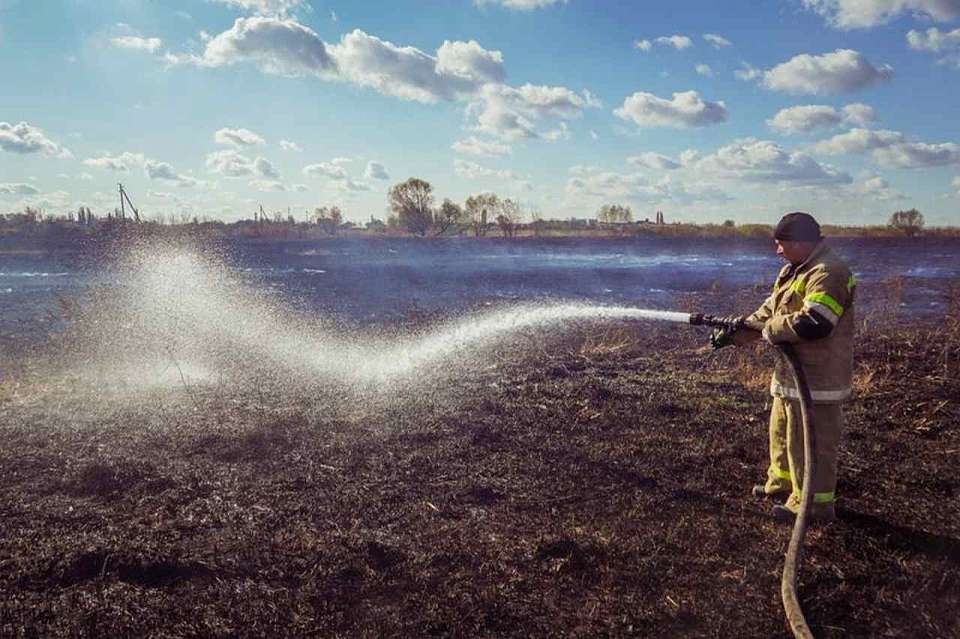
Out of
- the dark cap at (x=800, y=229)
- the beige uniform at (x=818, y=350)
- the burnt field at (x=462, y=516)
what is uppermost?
the dark cap at (x=800, y=229)

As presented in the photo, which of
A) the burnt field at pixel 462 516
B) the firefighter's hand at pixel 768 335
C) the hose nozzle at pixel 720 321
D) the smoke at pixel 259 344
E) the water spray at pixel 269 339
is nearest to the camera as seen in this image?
the burnt field at pixel 462 516

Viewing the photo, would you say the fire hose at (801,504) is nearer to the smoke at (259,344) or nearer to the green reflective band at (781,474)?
the green reflective band at (781,474)

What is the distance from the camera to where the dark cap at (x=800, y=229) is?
4.23 m

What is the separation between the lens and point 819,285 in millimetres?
4023

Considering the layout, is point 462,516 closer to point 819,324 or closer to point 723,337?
point 723,337

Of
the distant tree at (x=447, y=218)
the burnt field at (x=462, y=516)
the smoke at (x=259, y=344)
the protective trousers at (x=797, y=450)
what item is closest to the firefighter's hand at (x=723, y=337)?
the protective trousers at (x=797, y=450)

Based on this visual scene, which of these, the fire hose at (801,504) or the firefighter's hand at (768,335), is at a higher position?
the firefighter's hand at (768,335)

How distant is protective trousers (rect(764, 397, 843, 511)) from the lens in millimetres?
4176

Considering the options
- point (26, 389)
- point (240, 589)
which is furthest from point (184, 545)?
point (26, 389)

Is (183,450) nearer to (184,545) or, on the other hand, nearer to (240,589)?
(184,545)

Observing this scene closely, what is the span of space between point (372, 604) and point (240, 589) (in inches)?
32.4

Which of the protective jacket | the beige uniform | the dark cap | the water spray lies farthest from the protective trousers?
the dark cap

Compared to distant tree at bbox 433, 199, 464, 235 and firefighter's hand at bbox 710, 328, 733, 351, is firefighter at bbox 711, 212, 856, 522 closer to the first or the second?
firefighter's hand at bbox 710, 328, 733, 351

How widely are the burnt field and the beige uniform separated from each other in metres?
0.44
